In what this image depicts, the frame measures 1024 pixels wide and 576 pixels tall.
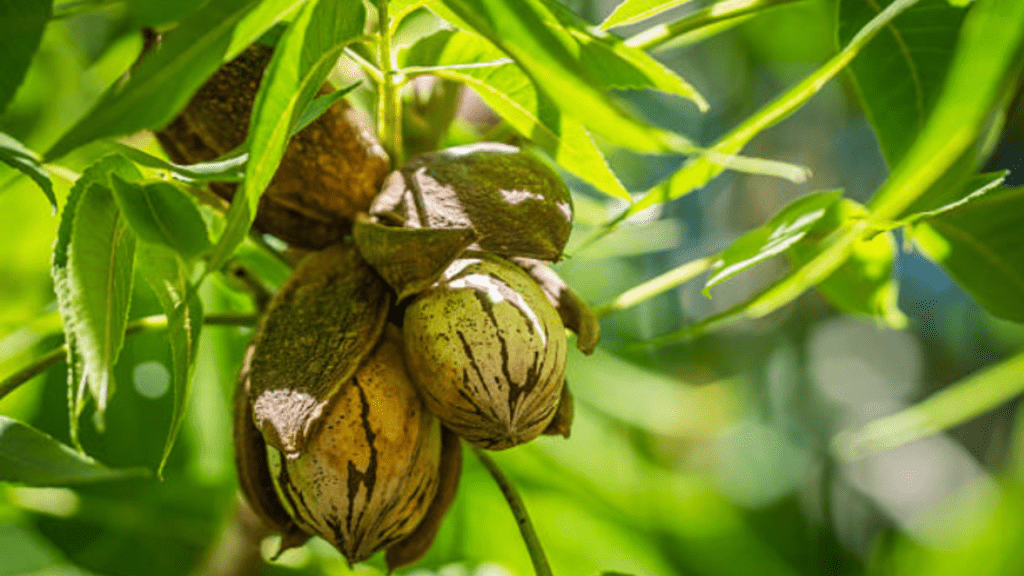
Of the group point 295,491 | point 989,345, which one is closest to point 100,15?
point 295,491

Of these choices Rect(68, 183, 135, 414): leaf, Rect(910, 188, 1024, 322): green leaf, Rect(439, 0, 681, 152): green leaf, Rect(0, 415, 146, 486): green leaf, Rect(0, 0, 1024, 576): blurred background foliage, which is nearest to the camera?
Rect(439, 0, 681, 152): green leaf

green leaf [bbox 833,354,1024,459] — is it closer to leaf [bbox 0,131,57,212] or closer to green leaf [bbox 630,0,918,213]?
green leaf [bbox 630,0,918,213]

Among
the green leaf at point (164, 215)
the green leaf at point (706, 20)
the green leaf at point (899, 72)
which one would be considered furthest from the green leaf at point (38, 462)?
the green leaf at point (899, 72)

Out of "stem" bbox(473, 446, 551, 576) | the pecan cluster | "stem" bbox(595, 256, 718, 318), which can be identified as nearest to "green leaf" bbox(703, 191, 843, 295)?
"stem" bbox(595, 256, 718, 318)

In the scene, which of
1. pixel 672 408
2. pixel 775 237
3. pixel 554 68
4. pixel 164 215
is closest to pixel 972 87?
pixel 554 68

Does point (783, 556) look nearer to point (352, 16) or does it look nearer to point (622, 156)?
point (622, 156)

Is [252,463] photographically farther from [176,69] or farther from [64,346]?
[176,69]
